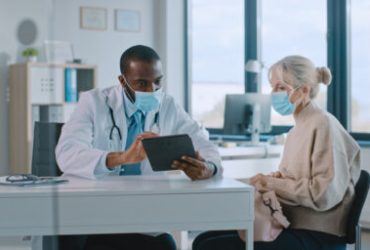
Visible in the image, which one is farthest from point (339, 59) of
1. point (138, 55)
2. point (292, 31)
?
point (138, 55)

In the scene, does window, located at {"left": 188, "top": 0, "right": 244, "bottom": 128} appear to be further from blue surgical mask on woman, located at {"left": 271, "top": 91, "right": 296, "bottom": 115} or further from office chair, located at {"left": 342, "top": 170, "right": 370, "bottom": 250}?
office chair, located at {"left": 342, "top": 170, "right": 370, "bottom": 250}

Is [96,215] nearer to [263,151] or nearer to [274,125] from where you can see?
[263,151]

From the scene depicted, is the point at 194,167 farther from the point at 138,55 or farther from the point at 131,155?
the point at 138,55

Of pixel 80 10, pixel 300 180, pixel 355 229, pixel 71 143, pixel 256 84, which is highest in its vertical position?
pixel 80 10

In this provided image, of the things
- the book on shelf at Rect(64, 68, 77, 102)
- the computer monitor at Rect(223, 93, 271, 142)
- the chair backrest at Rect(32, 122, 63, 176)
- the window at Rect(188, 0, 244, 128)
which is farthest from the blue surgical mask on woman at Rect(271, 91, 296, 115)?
the window at Rect(188, 0, 244, 128)

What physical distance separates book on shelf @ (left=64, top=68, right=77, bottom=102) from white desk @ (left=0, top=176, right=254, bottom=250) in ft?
11.1

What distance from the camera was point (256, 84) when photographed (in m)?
5.53

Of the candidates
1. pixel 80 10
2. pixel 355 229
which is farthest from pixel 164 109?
pixel 80 10

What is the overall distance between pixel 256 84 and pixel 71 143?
12.2 feet

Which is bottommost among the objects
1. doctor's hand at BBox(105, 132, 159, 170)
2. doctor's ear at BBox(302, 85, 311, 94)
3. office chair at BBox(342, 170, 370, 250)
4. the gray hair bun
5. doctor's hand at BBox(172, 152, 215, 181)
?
office chair at BBox(342, 170, 370, 250)

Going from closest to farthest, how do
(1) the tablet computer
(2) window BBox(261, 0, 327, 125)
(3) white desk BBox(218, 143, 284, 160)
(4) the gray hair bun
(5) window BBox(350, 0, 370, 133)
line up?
(1) the tablet computer, (4) the gray hair bun, (3) white desk BBox(218, 143, 284, 160), (5) window BBox(350, 0, 370, 133), (2) window BBox(261, 0, 327, 125)

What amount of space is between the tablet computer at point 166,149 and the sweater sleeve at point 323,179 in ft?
1.33

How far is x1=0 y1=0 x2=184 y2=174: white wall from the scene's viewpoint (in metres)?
5.14

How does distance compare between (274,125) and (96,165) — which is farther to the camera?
(274,125)
